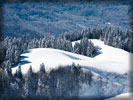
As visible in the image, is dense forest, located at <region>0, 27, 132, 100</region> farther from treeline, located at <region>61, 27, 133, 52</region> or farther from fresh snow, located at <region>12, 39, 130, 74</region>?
treeline, located at <region>61, 27, 133, 52</region>

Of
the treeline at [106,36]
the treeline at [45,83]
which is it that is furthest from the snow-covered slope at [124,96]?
the treeline at [106,36]

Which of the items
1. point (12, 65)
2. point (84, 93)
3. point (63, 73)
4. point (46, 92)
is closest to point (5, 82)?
point (12, 65)

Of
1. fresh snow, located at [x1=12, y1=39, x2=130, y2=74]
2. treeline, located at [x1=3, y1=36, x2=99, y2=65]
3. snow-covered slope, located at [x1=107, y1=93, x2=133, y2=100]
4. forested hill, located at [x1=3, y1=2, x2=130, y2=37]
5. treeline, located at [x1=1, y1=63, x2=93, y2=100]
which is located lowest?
snow-covered slope, located at [x1=107, y1=93, x2=133, y2=100]

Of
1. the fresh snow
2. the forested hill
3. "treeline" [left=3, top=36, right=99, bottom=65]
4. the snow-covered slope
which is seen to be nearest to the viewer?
the snow-covered slope

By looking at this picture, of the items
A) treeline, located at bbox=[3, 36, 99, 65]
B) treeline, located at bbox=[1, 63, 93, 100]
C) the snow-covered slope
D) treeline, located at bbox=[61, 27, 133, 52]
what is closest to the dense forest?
treeline, located at bbox=[1, 63, 93, 100]

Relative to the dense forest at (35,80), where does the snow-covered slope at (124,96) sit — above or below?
below

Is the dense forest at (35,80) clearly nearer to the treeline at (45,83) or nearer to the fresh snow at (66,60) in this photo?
the treeline at (45,83)

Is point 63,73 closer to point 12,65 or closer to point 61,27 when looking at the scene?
point 12,65

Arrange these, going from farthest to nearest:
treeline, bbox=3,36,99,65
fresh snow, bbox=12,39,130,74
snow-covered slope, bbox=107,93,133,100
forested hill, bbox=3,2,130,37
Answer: forested hill, bbox=3,2,130,37
treeline, bbox=3,36,99,65
fresh snow, bbox=12,39,130,74
snow-covered slope, bbox=107,93,133,100
